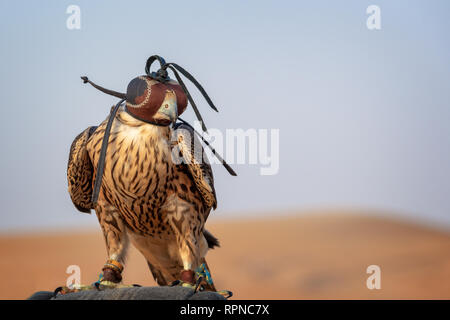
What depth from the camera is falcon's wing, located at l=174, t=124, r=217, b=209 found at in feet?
19.6

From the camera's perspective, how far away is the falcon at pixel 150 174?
5.85m

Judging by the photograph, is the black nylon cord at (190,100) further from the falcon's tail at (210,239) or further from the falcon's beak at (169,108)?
the falcon's tail at (210,239)

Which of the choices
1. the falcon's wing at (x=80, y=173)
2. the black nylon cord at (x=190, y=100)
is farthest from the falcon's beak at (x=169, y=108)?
the falcon's wing at (x=80, y=173)

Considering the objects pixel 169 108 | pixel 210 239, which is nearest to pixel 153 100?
pixel 169 108

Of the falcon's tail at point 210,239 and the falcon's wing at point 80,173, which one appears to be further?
the falcon's tail at point 210,239

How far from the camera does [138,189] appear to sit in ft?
19.2

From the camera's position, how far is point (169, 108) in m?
5.84

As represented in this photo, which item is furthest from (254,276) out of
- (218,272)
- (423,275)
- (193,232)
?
(193,232)

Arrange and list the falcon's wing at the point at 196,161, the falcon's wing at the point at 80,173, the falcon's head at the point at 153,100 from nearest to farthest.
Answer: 1. the falcon's head at the point at 153,100
2. the falcon's wing at the point at 196,161
3. the falcon's wing at the point at 80,173

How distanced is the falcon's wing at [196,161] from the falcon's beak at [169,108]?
0.75 ft
